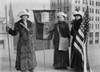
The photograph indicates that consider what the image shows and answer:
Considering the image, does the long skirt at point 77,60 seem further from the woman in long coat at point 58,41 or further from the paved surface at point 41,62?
the paved surface at point 41,62

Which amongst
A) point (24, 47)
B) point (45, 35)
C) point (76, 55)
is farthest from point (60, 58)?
point (24, 47)

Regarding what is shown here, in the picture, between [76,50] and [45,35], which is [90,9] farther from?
[45,35]

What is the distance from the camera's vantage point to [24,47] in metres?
2.51

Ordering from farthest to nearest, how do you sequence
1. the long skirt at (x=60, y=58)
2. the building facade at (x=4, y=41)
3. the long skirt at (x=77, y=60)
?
the long skirt at (x=60, y=58), the long skirt at (x=77, y=60), the building facade at (x=4, y=41)

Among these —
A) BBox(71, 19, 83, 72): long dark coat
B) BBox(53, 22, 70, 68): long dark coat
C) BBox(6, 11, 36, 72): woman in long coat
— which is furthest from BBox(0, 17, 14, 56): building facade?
BBox(71, 19, 83, 72): long dark coat

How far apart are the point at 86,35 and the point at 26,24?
0.97 meters

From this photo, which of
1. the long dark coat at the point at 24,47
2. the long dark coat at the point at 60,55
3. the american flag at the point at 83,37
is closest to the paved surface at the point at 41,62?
the long dark coat at the point at 60,55

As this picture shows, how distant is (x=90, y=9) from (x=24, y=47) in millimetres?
1375

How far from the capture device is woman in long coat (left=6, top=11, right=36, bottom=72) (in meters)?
2.47

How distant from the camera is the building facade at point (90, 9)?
2.94 meters

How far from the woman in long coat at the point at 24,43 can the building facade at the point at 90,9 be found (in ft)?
2.12

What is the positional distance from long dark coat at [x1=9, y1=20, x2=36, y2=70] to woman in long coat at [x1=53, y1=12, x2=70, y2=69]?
482 mm

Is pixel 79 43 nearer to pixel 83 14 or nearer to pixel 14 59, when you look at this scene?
pixel 83 14

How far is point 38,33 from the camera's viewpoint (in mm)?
2746
